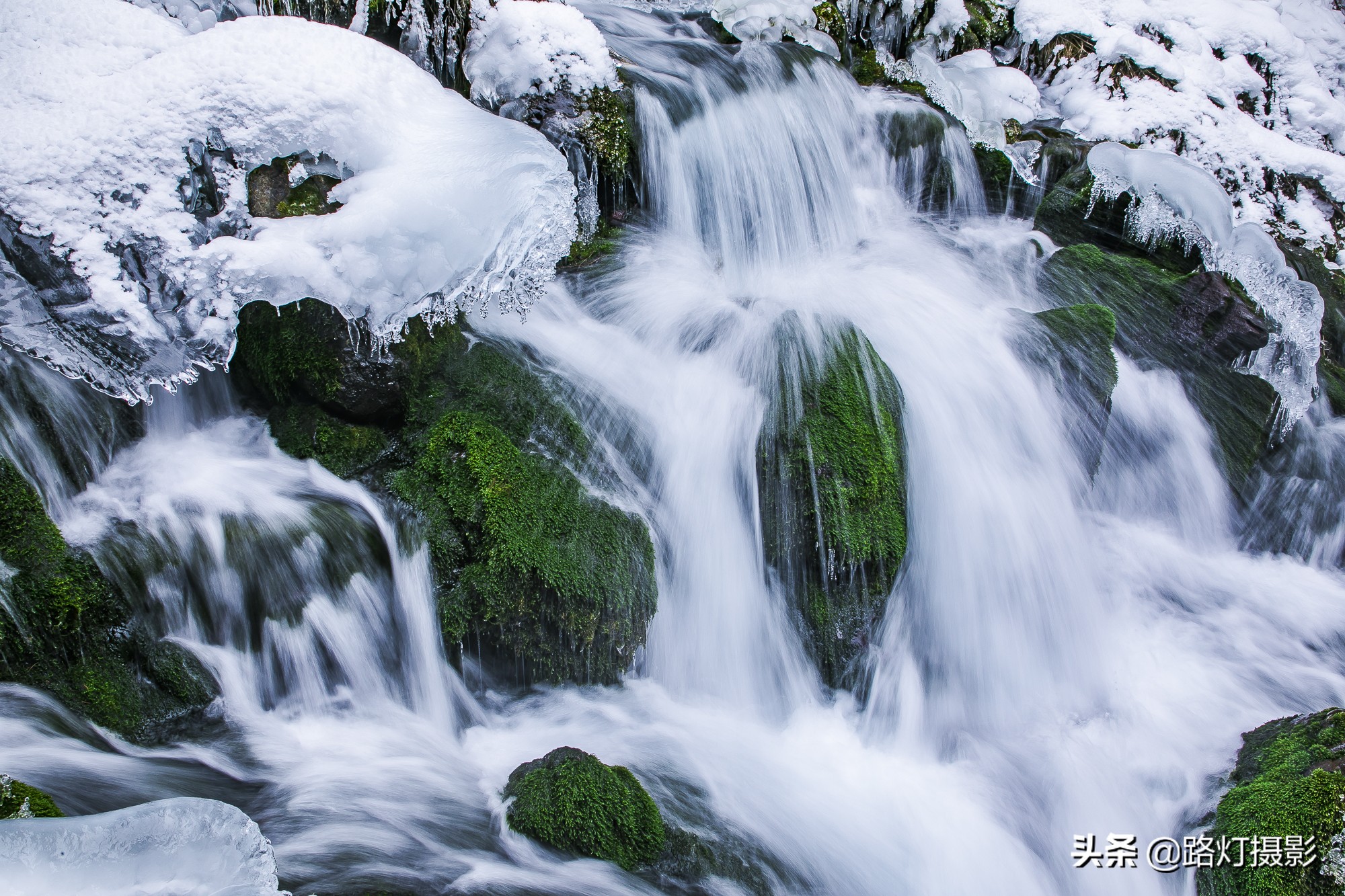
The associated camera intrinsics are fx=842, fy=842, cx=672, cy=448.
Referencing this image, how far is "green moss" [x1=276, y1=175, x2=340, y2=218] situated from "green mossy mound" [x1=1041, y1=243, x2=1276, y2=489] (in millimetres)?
5179

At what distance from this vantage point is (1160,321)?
6.23 m

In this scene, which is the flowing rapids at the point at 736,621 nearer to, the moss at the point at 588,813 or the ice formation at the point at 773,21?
the moss at the point at 588,813

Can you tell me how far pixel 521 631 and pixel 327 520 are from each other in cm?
105

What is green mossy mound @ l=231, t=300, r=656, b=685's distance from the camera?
396 cm

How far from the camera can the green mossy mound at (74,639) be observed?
129 inches

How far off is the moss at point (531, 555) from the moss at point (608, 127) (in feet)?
8.03

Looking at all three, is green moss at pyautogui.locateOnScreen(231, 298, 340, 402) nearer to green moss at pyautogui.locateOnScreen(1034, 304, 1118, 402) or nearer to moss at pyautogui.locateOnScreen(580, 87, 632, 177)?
moss at pyautogui.locateOnScreen(580, 87, 632, 177)

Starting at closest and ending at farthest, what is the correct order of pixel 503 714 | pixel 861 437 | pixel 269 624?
Result: pixel 269 624 < pixel 503 714 < pixel 861 437

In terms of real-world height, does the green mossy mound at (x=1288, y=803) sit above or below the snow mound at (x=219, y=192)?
below

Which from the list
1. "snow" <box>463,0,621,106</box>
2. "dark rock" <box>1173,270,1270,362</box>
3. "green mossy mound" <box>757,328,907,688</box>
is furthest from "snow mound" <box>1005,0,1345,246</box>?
"green mossy mound" <box>757,328,907,688</box>

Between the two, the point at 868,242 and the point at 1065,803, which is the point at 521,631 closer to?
the point at 1065,803

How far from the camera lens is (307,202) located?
4027mm

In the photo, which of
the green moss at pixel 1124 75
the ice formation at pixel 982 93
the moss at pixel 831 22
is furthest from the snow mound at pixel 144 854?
the green moss at pixel 1124 75

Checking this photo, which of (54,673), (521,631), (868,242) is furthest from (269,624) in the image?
(868,242)
